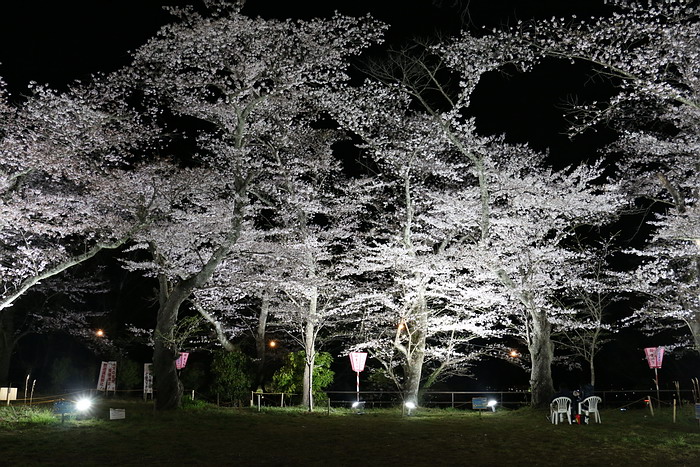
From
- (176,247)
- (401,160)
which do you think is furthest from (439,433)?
(176,247)

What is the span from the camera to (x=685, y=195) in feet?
60.4

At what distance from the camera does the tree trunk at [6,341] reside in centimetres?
2602

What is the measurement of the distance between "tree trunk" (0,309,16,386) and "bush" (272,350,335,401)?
13191 millimetres

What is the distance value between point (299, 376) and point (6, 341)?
47.4 feet

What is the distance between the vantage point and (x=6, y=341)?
26.5m

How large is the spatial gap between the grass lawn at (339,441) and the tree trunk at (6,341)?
13.7m

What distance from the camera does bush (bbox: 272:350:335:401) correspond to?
20.9 meters

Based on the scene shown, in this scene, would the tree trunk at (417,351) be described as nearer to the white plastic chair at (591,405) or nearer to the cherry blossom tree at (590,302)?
the white plastic chair at (591,405)

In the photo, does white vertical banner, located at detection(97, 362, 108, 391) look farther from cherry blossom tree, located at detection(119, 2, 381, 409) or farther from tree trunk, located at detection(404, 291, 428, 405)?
tree trunk, located at detection(404, 291, 428, 405)

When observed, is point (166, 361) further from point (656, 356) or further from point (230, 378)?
point (656, 356)

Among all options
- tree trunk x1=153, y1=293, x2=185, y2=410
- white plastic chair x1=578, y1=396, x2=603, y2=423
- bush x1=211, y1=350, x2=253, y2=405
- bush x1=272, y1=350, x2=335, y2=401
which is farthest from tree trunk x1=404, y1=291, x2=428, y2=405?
tree trunk x1=153, y1=293, x2=185, y2=410

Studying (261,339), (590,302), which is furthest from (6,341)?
(590,302)

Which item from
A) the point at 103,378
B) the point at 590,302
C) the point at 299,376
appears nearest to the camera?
the point at 299,376

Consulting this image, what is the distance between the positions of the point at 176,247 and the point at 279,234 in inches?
137
